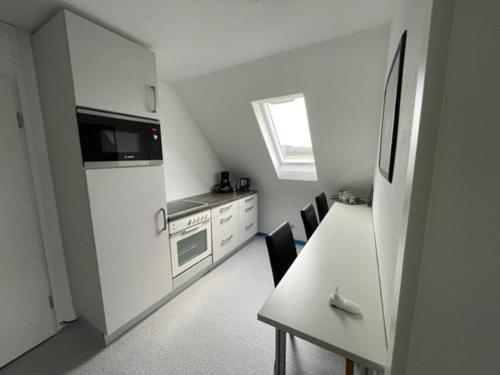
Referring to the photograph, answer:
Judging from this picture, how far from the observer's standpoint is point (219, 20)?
1.36 metres

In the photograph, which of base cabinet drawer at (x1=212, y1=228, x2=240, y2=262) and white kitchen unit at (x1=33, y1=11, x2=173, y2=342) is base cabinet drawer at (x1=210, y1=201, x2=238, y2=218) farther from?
white kitchen unit at (x1=33, y1=11, x2=173, y2=342)

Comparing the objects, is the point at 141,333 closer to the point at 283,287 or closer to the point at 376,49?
the point at 283,287

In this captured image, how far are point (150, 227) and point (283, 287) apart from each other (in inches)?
49.3

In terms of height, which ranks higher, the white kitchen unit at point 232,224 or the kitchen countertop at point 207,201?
the kitchen countertop at point 207,201

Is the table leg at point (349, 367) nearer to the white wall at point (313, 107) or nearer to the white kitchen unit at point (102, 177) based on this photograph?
the white kitchen unit at point (102, 177)

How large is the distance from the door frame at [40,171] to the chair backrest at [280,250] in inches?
68.0

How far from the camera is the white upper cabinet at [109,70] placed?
1214mm

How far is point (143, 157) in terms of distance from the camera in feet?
5.26

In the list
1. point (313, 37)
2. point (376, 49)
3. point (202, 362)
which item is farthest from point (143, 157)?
point (376, 49)

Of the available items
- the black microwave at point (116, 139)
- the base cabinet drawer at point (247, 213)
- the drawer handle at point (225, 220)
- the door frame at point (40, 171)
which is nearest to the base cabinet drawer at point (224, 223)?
the drawer handle at point (225, 220)

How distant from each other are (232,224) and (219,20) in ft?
7.32

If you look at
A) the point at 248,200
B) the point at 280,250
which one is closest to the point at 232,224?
the point at 248,200

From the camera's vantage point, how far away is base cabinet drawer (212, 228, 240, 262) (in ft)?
8.35

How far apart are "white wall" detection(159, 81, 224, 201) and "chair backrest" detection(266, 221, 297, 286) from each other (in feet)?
5.73
